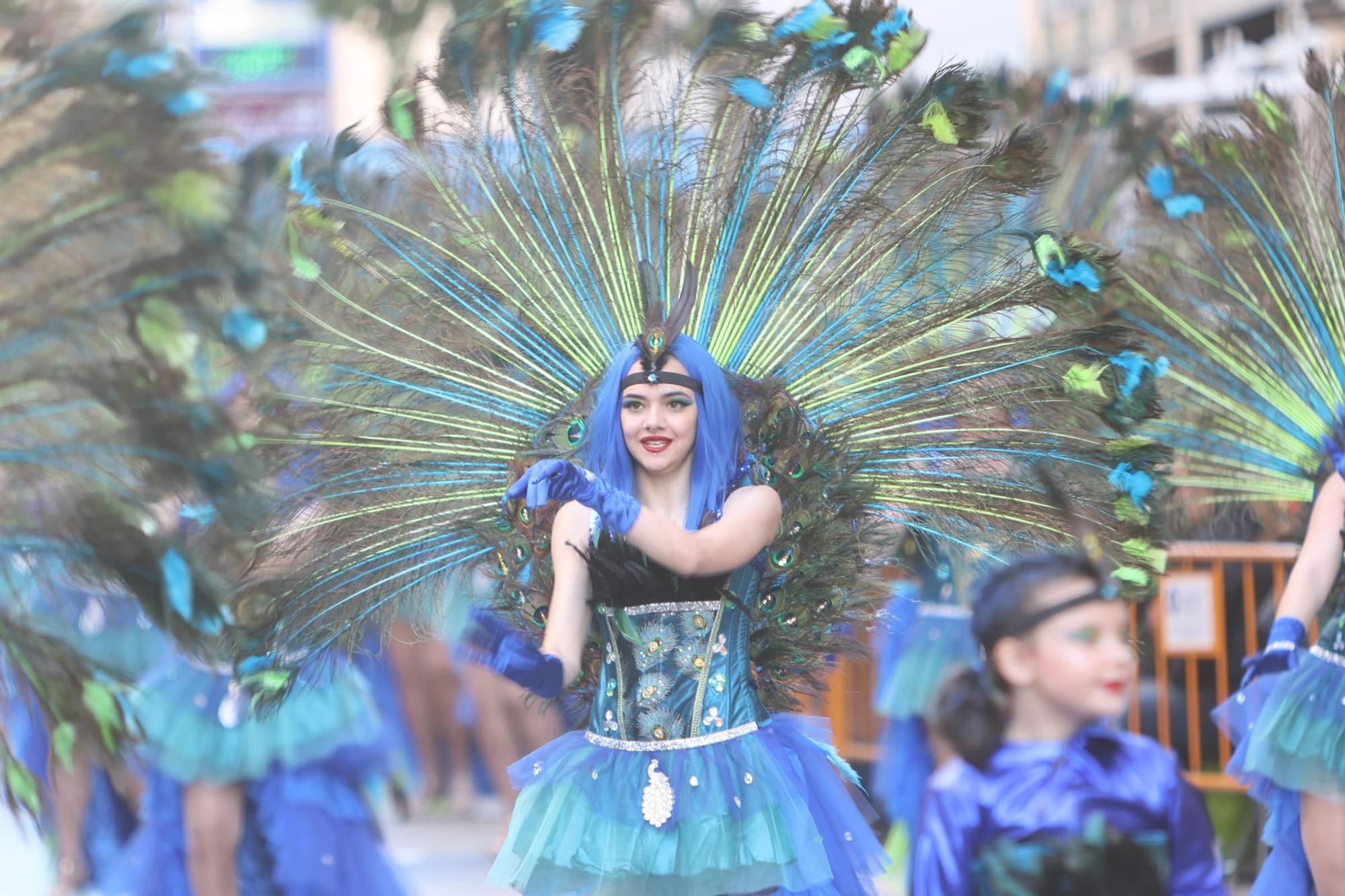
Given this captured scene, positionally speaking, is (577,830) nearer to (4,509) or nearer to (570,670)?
(570,670)

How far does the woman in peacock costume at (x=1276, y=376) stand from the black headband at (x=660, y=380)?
178 cm

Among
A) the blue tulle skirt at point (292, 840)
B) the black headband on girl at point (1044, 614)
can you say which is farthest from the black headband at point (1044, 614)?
the blue tulle skirt at point (292, 840)

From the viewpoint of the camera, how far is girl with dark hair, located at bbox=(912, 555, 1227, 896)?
3.59 meters

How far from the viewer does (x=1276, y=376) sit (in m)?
5.14

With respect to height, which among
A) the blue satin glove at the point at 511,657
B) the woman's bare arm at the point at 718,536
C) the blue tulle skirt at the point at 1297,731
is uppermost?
the woman's bare arm at the point at 718,536

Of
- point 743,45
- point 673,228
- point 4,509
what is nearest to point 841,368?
point 673,228

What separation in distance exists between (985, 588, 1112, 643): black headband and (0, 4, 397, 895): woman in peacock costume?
74.9 inches

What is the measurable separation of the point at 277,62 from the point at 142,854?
25260 mm

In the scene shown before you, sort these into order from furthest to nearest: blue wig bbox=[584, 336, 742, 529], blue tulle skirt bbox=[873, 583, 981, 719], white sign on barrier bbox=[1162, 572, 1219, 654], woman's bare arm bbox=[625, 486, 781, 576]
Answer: white sign on barrier bbox=[1162, 572, 1219, 654] < blue tulle skirt bbox=[873, 583, 981, 719] < blue wig bbox=[584, 336, 742, 529] < woman's bare arm bbox=[625, 486, 781, 576]

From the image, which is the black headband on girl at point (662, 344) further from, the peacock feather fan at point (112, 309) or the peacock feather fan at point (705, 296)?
the peacock feather fan at point (112, 309)

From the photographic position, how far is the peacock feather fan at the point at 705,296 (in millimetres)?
4191

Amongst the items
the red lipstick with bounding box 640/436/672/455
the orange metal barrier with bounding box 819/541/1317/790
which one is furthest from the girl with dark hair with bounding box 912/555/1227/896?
the orange metal barrier with bounding box 819/541/1317/790

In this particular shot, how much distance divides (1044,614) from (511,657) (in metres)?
1.13

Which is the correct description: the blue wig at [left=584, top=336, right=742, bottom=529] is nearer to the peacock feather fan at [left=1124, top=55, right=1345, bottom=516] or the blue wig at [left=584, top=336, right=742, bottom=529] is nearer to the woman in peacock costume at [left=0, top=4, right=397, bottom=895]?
the woman in peacock costume at [left=0, top=4, right=397, bottom=895]
